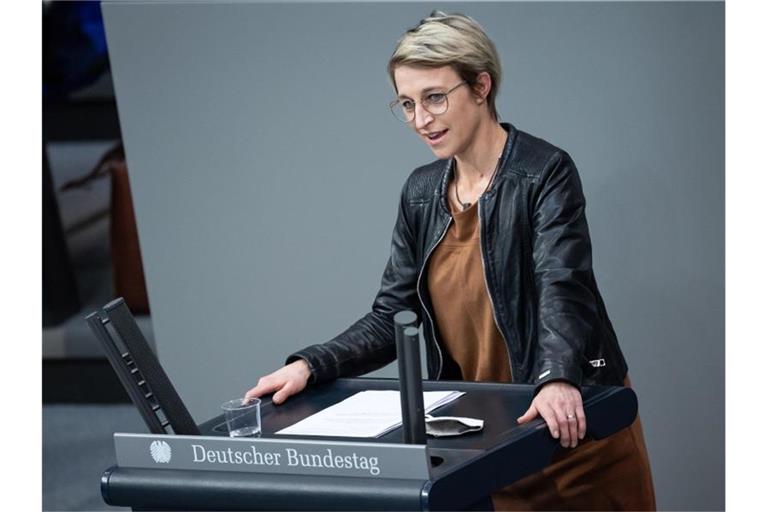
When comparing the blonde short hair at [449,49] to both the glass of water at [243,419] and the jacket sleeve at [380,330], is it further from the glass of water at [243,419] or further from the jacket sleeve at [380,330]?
the glass of water at [243,419]

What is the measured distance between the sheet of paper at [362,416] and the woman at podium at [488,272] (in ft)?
0.55

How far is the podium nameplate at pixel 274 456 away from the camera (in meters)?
2.29

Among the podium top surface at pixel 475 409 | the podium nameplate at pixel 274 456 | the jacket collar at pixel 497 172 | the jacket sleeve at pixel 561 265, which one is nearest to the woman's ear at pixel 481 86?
the jacket collar at pixel 497 172

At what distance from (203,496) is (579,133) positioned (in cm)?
176

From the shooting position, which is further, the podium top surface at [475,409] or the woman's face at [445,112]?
the woman's face at [445,112]

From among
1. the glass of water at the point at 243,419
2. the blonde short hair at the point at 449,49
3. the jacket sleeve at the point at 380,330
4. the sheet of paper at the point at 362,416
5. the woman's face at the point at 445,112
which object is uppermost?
the blonde short hair at the point at 449,49

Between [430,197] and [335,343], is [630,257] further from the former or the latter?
[335,343]

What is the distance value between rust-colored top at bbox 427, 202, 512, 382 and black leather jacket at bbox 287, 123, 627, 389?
0.02m

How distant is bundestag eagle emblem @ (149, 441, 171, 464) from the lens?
2496 millimetres

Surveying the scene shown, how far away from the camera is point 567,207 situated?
116 inches

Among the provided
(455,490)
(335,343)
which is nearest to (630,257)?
(335,343)

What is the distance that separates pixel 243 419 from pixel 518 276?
730mm

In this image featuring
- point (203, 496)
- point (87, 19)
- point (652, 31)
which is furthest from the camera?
point (87, 19)

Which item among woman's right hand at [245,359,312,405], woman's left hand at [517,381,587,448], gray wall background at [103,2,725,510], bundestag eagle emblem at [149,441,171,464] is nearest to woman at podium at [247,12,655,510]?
woman's right hand at [245,359,312,405]
